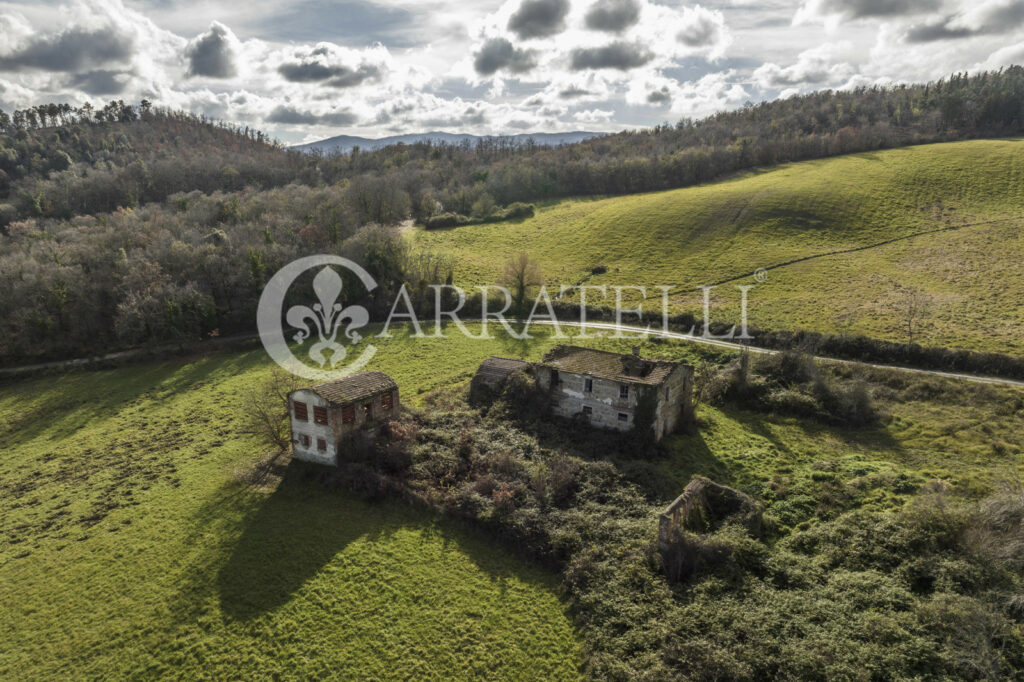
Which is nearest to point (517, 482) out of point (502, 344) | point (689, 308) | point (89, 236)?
point (502, 344)

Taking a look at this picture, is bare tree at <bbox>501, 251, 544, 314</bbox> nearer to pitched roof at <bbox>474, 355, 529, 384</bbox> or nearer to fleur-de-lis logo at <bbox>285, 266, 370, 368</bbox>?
fleur-de-lis logo at <bbox>285, 266, 370, 368</bbox>

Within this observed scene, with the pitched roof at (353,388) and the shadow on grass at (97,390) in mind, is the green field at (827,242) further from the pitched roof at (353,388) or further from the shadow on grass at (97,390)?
the pitched roof at (353,388)

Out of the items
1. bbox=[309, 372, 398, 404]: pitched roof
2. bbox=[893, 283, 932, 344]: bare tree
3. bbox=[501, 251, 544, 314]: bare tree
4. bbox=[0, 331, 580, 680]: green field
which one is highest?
bbox=[501, 251, 544, 314]: bare tree

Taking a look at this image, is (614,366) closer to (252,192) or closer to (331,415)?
(331,415)

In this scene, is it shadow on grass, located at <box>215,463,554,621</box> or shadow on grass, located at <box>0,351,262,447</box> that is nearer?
shadow on grass, located at <box>215,463,554,621</box>

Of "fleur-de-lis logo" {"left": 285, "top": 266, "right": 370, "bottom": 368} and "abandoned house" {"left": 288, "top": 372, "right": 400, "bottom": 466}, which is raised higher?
"fleur-de-lis logo" {"left": 285, "top": 266, "right": 370, "bottom": 368}

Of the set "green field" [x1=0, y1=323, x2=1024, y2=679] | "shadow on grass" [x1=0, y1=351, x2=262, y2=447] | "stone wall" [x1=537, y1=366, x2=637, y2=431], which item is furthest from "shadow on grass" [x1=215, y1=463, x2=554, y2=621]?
"shadow on grass" [x1=0, y1=351, x2=262, y2=447]
